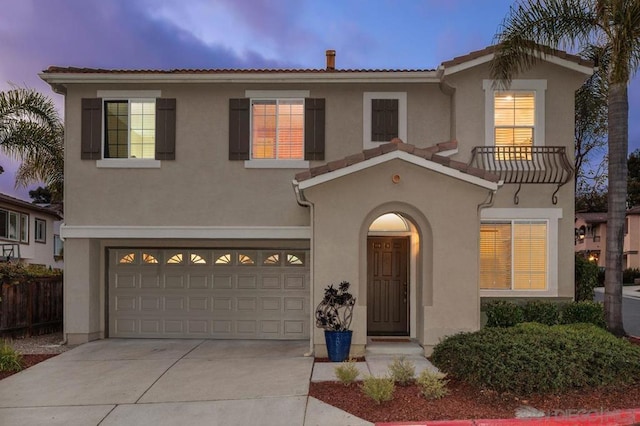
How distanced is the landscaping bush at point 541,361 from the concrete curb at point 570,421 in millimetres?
614

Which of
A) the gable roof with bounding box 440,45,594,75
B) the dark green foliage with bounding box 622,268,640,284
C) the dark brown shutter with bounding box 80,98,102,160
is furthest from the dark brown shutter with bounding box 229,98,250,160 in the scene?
the dark green foliage with bounding box 622,268,640,284

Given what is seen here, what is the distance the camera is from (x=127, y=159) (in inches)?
484

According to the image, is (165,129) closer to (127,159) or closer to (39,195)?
(127,159)

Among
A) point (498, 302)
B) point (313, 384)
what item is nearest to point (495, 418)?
point (313, 384)

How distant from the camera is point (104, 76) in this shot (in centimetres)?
1206

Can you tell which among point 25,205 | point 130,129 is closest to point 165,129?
point 130,129

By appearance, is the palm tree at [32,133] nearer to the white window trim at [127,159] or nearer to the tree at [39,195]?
the white window trim at [127,159]

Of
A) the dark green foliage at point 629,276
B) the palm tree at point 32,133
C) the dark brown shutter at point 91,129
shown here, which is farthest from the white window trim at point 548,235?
the dark green foliage at point 629,276

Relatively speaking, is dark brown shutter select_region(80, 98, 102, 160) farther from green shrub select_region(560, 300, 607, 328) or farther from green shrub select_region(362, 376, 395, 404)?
green shrub select_region(560, 300, 607, 328)

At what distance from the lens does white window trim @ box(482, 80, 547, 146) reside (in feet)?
38.7

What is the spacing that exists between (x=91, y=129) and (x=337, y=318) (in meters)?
7.12

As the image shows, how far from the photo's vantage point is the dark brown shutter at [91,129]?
1225 centimetres

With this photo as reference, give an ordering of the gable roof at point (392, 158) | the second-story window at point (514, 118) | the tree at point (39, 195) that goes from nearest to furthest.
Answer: the gable roof at point (392, 158)
the second-story window at point (514, 118)
the tree at point (39, 195)

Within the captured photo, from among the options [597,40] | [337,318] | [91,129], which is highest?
[597,40]
